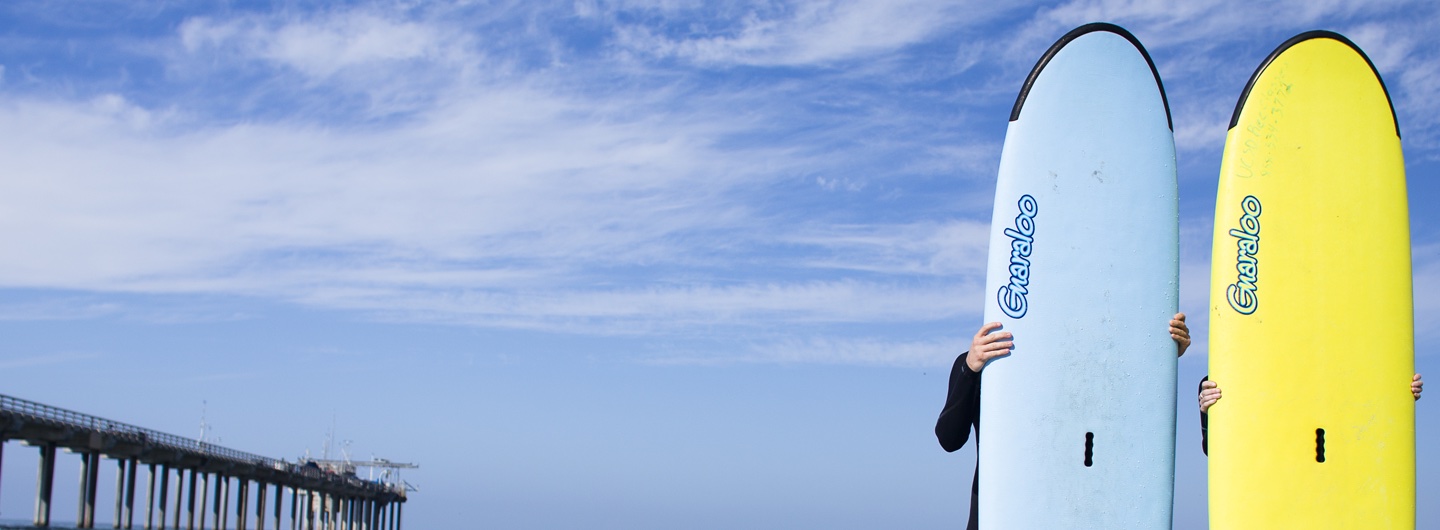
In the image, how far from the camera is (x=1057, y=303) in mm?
4438

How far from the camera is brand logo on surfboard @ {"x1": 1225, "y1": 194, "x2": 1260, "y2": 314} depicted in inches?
190

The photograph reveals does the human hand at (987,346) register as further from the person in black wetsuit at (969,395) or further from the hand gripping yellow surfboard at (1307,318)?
the hand gripping yellow surfboard at (1307,318)

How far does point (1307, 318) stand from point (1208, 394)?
1.60 feet

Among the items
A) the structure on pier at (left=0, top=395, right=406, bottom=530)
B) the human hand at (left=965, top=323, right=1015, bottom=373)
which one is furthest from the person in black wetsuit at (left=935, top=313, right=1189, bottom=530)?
the structure on pier at (left=0, top=395, right=406, bottom=530)

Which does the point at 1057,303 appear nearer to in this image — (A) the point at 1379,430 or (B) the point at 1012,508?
(B) the point at 1012,508

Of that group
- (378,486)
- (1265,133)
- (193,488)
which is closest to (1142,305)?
(1265,133)

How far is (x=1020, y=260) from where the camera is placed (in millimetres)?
4422

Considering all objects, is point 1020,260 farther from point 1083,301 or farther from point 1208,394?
point 1208,394

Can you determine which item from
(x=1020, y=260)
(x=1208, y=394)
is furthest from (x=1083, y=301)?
(x=1208, y=394)

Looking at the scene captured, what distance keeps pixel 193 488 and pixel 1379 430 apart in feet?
84.0

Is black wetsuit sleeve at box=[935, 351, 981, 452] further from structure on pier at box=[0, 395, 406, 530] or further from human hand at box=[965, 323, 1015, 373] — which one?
structure on pier at box=[0, 395, 406, 530]

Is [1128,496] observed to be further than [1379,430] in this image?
No

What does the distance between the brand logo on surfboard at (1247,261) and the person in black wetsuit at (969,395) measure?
108 cm

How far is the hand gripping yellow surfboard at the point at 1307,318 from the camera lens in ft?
15.8
